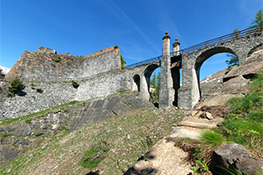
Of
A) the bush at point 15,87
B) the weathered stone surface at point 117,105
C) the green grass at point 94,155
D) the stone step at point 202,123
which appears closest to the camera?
the stone step at point 202,123

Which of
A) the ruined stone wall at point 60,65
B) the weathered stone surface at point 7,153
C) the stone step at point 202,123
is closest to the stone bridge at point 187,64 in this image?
the ruined stone wall at point 60,65

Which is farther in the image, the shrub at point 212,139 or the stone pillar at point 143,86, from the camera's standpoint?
the stone pillar at point 143,86

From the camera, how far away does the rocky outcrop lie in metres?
12.7

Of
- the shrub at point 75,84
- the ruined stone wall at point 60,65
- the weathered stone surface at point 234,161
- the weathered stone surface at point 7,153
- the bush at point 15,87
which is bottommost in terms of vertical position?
the weathered stone surface at point 7,153

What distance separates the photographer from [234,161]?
166 cm

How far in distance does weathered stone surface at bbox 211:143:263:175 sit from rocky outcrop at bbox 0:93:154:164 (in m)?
13.3

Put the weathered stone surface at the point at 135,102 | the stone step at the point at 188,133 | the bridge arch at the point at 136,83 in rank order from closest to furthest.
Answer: the stone step at the point at 188,133 → the weathered stone surface at the point at 135,102 → the bridge arch at the point at 136,83

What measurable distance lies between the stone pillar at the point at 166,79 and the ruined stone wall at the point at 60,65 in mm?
8799

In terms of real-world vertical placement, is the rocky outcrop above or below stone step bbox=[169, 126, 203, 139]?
below

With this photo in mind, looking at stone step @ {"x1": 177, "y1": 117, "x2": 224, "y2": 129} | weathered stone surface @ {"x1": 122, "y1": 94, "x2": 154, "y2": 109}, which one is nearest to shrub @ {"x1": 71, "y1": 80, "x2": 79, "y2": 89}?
weathered stone surface @ {"x1": 122, "y1": 94, "x2": 154, "y2": 109}

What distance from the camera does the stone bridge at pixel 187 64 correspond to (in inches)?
440

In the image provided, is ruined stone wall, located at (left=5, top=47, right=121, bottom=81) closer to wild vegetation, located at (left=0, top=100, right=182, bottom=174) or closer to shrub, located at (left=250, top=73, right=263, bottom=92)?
wild vegetation, located at (left=0, top=100, right=182, bottom=174)

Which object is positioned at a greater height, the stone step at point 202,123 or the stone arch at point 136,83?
the stone arch at point 136,83

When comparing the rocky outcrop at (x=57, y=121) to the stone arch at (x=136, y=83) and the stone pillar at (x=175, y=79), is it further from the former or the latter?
the stone pillar at (x=175, y=79)
